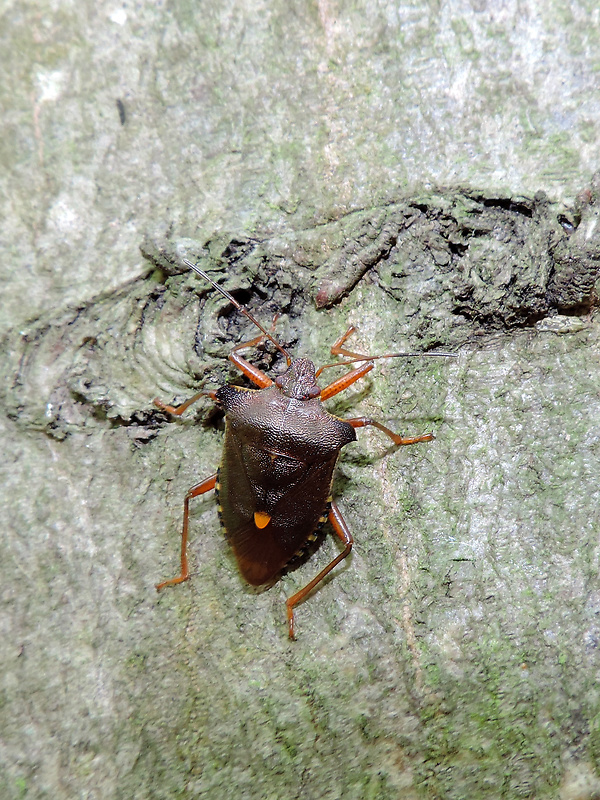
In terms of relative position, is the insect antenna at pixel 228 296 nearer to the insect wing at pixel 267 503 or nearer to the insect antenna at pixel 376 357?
the insect antenna at pixel 376 357

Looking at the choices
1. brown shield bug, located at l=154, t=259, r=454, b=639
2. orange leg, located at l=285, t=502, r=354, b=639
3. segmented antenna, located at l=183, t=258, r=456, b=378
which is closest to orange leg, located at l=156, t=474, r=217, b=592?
brown shield bug, located at l=154, t=259, r=454, b=639

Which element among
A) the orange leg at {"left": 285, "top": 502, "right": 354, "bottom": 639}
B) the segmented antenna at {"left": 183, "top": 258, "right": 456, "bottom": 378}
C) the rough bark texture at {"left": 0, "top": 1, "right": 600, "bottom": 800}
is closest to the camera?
the rough bark texture at {"left": 0, "top": 1, "right": 600, "bottom": 800}

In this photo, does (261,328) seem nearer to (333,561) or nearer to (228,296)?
(228,296)

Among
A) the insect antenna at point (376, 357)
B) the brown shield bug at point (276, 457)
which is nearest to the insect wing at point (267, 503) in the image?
the brown shield bug at point (276, 457)

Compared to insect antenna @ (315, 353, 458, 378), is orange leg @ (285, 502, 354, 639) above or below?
below

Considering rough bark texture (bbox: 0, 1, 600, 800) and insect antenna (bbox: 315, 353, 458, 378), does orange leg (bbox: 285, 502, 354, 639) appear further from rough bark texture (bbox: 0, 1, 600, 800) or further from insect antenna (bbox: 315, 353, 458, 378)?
insect antenna (bbox: 315, 353, 458, 378)

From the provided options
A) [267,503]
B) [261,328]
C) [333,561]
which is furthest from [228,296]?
[333,561]
